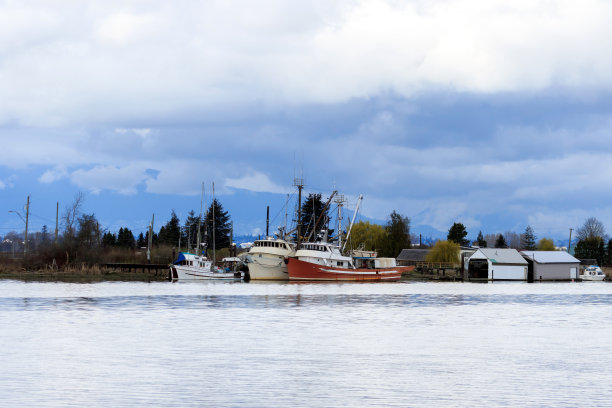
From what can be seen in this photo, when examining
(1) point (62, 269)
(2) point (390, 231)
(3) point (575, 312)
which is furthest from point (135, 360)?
(2) point (390, 231)

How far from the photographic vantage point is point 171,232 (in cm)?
19088

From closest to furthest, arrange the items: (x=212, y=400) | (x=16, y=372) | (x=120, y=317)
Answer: (x=212, y=400), (x=16, y=372), (x=120, y=317)

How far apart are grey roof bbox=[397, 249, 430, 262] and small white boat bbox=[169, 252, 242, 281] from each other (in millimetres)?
62181

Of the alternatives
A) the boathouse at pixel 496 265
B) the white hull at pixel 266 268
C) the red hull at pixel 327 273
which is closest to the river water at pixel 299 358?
the red hull at pixel 327 273

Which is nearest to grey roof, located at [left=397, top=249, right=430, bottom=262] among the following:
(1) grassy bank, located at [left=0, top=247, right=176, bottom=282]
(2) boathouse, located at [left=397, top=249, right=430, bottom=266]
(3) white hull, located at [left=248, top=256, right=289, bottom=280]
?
(2) boathouse, located at [left=397, top=249, right=430, bottom=266]

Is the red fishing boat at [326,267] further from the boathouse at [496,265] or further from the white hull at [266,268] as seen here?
the boathouse at [496,265]

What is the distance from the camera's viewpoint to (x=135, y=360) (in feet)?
85.8

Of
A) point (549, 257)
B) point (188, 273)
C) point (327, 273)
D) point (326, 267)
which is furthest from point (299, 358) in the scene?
point (549, 257)

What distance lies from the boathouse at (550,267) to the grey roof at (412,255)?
28016 mm

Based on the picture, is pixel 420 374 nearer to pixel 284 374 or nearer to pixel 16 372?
pixel 284 374

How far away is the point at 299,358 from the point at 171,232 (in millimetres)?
167070

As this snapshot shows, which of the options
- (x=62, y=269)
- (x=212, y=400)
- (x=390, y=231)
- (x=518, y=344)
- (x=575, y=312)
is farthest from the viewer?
(x=390, y=231)

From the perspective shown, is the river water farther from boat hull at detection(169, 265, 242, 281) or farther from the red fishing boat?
boat hull at detection(169, 265, 242, 281)

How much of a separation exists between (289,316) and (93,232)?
71400mm
